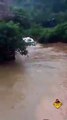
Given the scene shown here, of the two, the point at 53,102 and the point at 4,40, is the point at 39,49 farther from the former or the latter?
the point at 53,102

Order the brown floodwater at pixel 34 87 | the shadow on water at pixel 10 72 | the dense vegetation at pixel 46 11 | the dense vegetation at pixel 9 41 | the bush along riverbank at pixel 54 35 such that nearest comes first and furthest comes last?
the brown floodwater at pixel 34 87
the shadow on water at pixel 10 72
the dense vegetation at pixel 9 41
the bush along riverbank at pixel 54 35
the dense vegetation at pixel 46 11

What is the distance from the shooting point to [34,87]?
1051 centimetres

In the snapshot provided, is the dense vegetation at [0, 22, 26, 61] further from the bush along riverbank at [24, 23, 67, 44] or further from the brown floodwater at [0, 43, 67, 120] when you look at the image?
the bush along riverbank at [24, 23, 67, 44]

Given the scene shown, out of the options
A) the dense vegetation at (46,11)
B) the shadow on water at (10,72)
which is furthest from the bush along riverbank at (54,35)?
the shadow on water at (10,72)

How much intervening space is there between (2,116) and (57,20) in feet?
65.0

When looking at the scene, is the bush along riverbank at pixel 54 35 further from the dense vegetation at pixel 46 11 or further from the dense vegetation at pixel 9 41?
the dense vegetation at pixel 9 41

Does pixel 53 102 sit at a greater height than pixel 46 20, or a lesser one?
lesser

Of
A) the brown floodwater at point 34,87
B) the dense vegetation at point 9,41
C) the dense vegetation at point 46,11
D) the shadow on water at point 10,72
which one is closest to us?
the brown floodwater at point 34,87

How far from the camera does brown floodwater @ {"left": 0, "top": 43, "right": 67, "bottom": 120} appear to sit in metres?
8.31

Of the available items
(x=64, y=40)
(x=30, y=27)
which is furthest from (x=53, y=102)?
(x=30, y=27)

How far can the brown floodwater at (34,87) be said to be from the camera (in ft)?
27.3

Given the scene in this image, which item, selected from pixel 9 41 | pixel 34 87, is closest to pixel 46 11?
pixel 9 41

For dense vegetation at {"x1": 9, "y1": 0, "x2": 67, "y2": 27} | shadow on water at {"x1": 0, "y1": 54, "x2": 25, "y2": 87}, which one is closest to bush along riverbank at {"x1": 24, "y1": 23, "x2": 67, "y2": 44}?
dense vegetation at {"x1": 9, "y1": 0, "x2": 67, "y2": 27}

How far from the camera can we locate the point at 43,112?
8320 mm
